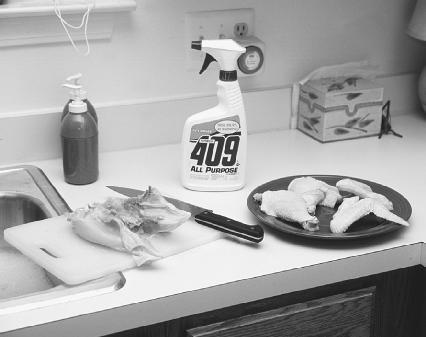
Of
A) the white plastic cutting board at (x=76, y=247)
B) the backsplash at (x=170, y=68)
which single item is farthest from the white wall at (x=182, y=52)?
the white plastic cutting board at (x=76, y=247)

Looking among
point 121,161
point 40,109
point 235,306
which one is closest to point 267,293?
point 235,306

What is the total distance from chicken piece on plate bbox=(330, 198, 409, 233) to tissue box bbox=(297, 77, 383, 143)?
47cm

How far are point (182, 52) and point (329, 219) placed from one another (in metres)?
0.59

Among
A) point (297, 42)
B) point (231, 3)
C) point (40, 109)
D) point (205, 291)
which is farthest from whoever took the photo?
point (297, 42)

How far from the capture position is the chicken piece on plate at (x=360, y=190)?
4.60 ft

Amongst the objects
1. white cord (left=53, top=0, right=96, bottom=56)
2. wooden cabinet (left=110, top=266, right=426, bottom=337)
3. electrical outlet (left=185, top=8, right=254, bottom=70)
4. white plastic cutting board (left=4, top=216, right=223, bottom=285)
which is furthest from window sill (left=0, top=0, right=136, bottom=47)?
wooden cabinet (left=110, top=266, right=426, bottom=337)

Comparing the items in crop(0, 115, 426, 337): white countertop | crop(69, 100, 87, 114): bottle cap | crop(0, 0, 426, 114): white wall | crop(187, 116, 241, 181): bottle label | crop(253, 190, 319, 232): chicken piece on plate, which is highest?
crop(0, 0, 426, 114): white wall

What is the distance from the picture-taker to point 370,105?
1827mm

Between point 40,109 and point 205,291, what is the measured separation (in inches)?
27.1

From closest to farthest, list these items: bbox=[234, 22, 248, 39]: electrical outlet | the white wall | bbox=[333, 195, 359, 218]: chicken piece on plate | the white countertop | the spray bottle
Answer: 1. the white countertop
2. bbox=[333, 195, 359, 218]: chicken piece on plate
3. the spray bottle
4. the white wall
5. bbox=[234, 22, 248, 39]: electrical outlet

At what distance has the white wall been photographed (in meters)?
1.64

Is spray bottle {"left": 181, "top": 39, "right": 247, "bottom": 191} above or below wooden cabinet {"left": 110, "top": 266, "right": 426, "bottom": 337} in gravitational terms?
above

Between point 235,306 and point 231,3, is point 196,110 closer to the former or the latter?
point 231,3

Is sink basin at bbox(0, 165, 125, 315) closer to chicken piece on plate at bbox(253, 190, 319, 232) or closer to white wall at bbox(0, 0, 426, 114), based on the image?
white wall at bbox(0, 0, 426, 114)
